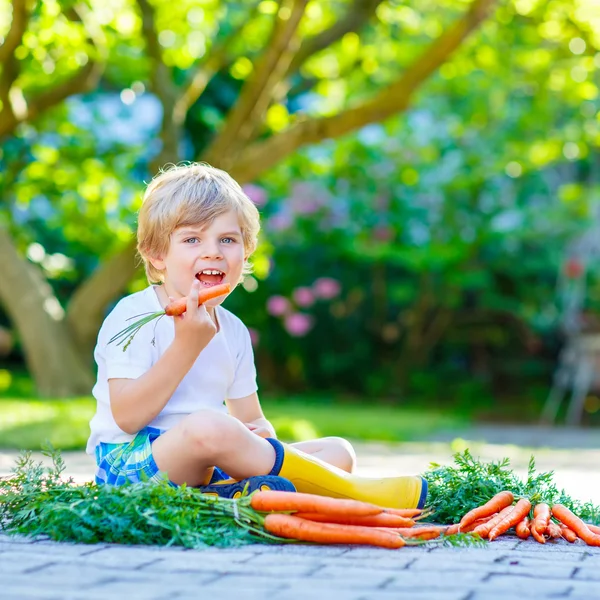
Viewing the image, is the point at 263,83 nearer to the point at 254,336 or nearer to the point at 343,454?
the point at 254,336

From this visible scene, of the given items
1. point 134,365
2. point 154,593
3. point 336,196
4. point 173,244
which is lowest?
point 154,593

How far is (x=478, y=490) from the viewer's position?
132 inches

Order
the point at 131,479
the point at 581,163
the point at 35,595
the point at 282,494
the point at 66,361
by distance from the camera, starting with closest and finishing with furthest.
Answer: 1. the point at 35,595
2. the point at 282,494
3. the point at 131,479
4. the point at 66,361
5. the point at 581,163

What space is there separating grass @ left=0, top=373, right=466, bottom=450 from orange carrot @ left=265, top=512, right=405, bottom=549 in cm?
312

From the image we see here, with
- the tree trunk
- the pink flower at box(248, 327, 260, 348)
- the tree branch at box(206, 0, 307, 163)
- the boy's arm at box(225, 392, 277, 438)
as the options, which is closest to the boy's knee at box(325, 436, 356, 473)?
the boy's arm at box(225, 392, 277, 438)

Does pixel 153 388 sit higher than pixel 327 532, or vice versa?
pixel 153 388

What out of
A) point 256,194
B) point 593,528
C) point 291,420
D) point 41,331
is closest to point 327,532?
point 593,528

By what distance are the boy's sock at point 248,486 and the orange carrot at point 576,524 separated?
806 millimetres

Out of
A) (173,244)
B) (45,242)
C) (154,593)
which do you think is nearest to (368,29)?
(45,242)

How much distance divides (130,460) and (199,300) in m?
0.53

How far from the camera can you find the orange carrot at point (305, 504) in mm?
2781

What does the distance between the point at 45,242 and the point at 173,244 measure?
1151 centimetres

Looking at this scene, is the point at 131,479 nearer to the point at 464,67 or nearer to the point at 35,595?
the point at 35,595

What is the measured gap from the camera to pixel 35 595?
2029mm
